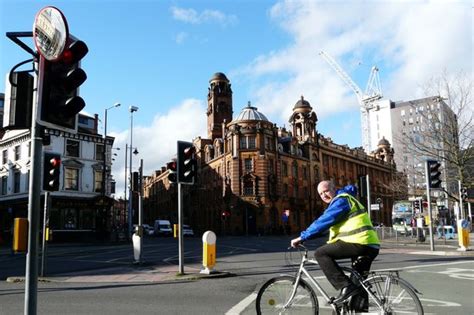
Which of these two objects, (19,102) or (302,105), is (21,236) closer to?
(19,102)

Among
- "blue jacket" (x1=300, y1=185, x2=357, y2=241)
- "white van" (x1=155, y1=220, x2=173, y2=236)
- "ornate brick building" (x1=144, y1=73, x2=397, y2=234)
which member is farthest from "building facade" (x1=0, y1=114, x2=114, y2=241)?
"blue jacket" (x1=300, y1=185, x2=357, y2=241)

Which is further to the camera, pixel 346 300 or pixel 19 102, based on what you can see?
pixel 346 300

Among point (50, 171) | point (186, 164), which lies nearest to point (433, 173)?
point (186, 164)

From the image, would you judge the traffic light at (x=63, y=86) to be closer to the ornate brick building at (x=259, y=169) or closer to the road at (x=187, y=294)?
the road at (x=187, y=294)

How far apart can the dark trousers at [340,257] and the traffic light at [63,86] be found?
3443mm

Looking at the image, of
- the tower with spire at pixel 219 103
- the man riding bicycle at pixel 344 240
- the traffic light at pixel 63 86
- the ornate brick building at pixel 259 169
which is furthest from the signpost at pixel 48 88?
the tower with spire at pixel 219 103

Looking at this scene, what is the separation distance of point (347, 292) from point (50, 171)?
910 cm

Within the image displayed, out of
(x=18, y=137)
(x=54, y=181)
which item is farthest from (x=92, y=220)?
(x=54, y=181)

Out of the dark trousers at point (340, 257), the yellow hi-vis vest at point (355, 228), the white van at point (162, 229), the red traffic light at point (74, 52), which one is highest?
the red traffic light at point (74, 52)

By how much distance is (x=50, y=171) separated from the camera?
11.8 meters

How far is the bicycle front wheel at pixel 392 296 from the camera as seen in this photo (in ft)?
17.0

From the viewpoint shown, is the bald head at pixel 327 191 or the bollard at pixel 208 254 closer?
the bald head at pixel 327 191

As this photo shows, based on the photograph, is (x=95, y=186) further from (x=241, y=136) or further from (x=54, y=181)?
(x=54, y=181)

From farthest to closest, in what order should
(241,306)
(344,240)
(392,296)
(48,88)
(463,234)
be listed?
(463,234)
(241,306)
(344,240)
(392,296)
(48,88)
